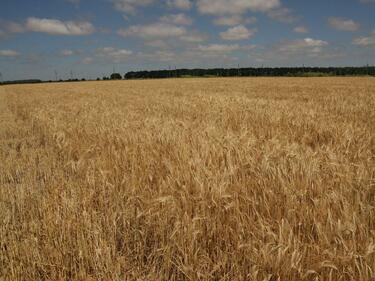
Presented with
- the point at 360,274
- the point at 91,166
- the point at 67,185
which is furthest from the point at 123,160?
the point at 360,274

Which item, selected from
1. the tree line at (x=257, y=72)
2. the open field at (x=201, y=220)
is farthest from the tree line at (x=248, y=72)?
the open field at (x=201, y=220)

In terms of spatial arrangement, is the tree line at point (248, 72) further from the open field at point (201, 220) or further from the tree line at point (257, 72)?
the open field at point (201, 220)

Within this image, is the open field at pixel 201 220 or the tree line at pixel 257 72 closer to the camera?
the open field at pixel 201 220

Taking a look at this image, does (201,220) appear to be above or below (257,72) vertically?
below

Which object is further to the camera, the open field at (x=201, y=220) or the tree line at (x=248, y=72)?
the tree line at (x=248, y=72)

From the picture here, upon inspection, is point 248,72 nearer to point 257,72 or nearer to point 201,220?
point 257,72

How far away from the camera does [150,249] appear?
253 centimetres

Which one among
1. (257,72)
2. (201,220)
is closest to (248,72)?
(257,72)

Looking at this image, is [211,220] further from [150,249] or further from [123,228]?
[123,228]

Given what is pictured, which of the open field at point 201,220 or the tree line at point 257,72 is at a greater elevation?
the tree line at point 257,72

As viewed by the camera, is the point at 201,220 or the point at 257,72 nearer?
the point at 201,220

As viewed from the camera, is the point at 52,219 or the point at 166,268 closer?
the point at 166,268

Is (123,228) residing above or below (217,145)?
below

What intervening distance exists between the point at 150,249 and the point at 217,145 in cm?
196
